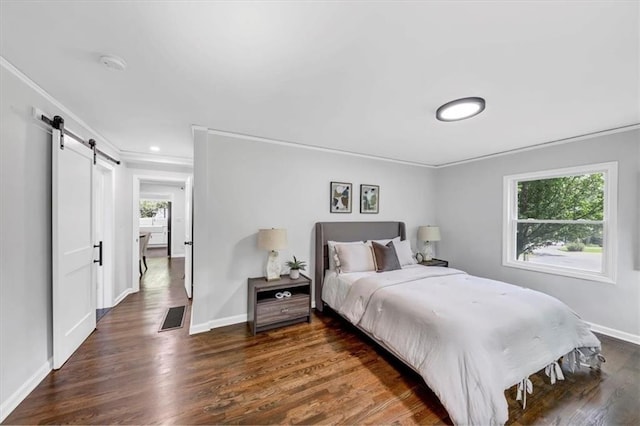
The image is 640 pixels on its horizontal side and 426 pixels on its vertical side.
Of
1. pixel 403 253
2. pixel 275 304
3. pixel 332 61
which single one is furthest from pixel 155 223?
pixel 332 61

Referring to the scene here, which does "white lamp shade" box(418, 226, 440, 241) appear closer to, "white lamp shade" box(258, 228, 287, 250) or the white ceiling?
the white ceiling

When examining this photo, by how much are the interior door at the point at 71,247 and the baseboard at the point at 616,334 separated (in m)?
5.78

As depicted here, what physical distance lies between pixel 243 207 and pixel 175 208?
22.5 feet

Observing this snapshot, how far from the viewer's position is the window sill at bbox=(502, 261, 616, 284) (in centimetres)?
297

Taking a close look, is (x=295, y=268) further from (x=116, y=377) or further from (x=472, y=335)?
(x=472, y=335)

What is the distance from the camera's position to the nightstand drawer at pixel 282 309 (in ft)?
9.62

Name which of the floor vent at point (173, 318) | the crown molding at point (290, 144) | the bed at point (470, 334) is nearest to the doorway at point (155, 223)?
the floor vent at point (173, 318)

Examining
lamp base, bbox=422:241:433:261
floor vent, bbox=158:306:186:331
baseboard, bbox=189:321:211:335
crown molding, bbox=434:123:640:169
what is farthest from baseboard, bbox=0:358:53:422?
crown molding, bbox=434:123:640:169

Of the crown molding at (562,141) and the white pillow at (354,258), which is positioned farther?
the white pillow at (354,258)

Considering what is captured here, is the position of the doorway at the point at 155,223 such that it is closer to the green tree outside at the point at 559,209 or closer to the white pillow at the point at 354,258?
the white pillow at the point at 354,258

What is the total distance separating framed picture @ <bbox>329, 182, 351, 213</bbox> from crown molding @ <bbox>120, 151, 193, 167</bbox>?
112 inches

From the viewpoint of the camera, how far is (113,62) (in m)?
1.66

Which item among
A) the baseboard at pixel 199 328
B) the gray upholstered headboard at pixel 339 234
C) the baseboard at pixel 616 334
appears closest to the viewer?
the baseboard at pixel 616 334

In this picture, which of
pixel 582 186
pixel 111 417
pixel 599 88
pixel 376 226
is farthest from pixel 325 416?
pixel 582 186
